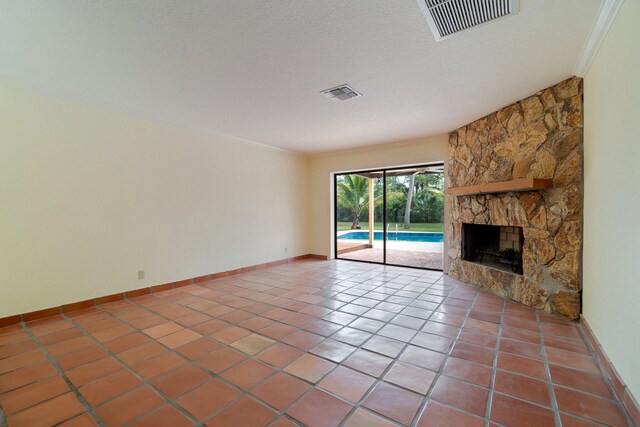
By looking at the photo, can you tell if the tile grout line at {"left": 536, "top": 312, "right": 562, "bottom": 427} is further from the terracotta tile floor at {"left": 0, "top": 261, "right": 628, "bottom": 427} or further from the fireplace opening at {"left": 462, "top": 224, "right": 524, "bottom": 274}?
the fireplace opening at {"left": 462, "top": 224, "right": 524, "bottom": 274}

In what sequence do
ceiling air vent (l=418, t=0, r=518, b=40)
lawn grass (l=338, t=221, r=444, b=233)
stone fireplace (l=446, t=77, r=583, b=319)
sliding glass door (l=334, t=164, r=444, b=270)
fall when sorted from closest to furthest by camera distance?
ceiling air vent (l=418, t=0, r=518, b=40) → stone fireplace (l=446, t=77, r=583, b=319) → lawn grass (l=338, t=221, r=444, b=233) → sliding glass door (l=334, t=164, r=444, b=270)

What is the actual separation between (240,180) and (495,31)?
4.22 metres

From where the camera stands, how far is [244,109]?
3516mm

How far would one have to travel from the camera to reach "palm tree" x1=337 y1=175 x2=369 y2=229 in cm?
733

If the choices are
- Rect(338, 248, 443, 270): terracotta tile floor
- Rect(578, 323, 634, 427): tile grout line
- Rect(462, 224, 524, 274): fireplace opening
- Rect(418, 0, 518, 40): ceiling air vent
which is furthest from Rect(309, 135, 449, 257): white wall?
Rect(578, 323, 634, 427): tile grout line

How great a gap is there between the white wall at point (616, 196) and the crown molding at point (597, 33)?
0.05m

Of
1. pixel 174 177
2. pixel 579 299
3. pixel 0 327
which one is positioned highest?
pixel 174 177

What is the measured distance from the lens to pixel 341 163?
6082 millimetres

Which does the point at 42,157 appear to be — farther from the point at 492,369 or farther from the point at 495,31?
the point at 492,369

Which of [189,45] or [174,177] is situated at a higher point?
[189,45]

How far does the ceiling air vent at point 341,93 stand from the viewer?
2928 millimetres

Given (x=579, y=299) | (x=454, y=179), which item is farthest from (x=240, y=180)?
(x=579, y=299)

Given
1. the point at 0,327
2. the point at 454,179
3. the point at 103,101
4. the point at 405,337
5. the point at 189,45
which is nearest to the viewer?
the point at 189,45

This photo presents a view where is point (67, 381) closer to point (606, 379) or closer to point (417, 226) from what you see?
point (606, 379)
